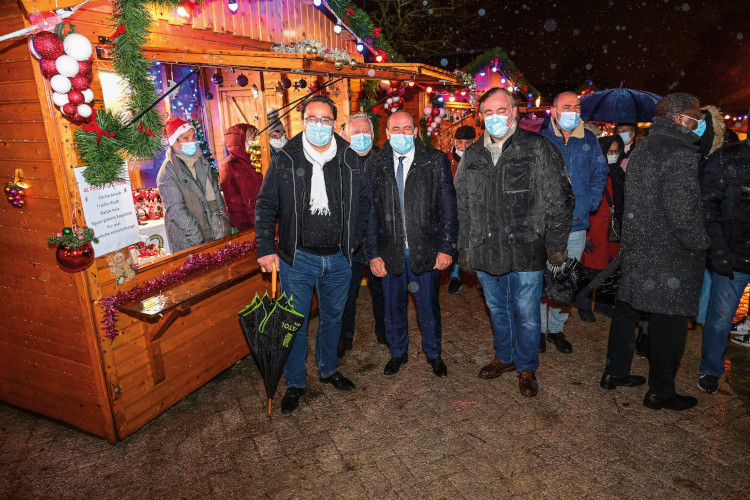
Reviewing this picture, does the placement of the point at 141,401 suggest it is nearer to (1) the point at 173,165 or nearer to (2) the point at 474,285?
(1) the point at 173,165

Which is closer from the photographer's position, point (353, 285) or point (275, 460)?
point (275, 460)

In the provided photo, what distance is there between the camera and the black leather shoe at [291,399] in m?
4.01

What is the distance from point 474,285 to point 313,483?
4.51 metres

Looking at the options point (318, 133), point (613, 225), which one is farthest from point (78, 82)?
point (613, 225)

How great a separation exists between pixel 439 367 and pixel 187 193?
2.96 m

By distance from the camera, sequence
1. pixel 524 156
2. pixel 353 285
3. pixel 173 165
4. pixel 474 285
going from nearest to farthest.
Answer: pixel 524 156 → pixel 173 165 → pixel 353 285 → pixel 474 285

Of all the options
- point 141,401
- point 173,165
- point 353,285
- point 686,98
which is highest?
point 686,98

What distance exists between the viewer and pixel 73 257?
312 centimetres

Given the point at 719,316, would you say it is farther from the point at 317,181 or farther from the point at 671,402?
the point at 317,181

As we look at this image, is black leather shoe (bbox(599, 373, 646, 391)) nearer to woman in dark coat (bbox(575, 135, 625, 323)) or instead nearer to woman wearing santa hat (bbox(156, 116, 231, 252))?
woman in dark coat (bbox(575, 135, 625, 323))

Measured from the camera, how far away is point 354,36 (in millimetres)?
7730

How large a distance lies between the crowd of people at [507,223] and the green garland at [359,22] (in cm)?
417

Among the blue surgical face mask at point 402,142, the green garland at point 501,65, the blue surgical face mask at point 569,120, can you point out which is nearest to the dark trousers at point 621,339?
the blue surgical face mask at point 569,120

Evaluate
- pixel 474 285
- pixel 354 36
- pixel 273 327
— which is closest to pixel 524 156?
pixel 273 327
